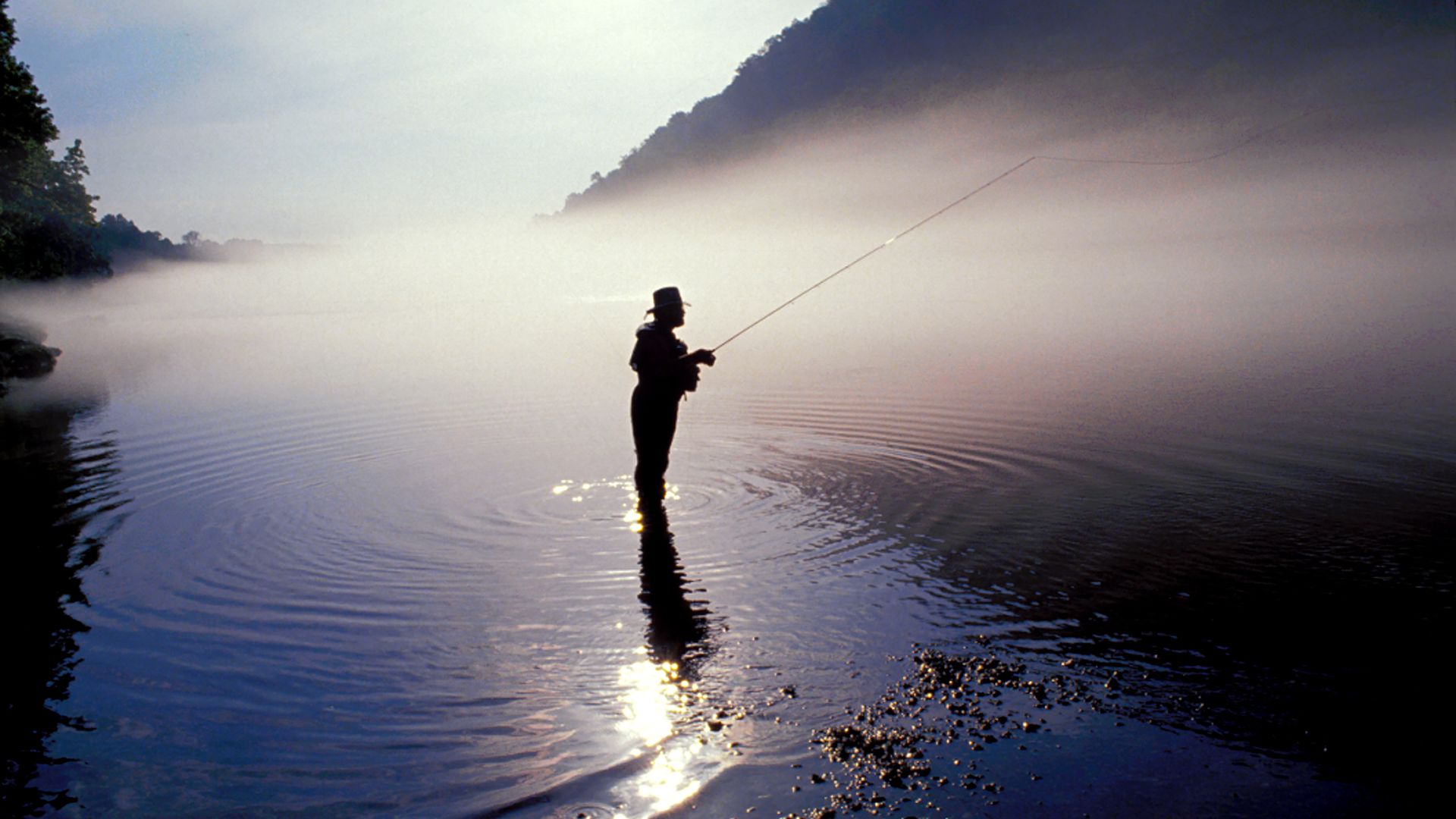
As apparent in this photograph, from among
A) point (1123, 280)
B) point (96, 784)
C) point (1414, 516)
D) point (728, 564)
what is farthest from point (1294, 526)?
point (1123, 280)

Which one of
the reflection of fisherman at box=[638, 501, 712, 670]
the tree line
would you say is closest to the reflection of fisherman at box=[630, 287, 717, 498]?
the reflection of fisherman at box=[638, 501, 712, 670]

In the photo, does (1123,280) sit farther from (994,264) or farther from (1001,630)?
(1001,630)

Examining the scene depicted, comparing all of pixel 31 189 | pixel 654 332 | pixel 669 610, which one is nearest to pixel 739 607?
pixel 669 610

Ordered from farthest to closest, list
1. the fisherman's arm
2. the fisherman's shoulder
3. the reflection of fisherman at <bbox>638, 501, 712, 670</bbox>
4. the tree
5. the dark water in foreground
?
the tree
the fisherman's shoulder
the fisherman's arm
the reflection of fisherman at <bbox>638, 501, 712, 670</bbox>
the dark water in foreground

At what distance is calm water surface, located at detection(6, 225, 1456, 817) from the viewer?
16.1 ft

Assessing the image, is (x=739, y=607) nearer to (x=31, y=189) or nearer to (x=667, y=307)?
(x=667, y=307)

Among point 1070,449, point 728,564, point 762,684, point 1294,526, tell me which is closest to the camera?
point 762,684

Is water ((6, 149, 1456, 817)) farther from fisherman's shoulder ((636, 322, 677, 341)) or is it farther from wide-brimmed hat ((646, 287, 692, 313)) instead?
wide-brimmed hat ((646, 287, 692, 313))

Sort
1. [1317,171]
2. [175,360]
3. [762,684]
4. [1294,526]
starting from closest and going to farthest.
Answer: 1. [762,684]
2. [1294,526]
3. [175,360]
4. [1317,171]

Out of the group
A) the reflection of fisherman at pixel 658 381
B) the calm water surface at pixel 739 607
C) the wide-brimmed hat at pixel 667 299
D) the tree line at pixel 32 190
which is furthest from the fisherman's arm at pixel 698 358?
the tree line at pixel 32 190

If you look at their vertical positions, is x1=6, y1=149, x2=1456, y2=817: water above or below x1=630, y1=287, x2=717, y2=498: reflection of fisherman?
below

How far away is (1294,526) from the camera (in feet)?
30.9

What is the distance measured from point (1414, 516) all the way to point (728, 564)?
24.1 ft

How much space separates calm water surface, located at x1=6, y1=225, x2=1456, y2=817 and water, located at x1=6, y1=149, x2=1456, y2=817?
4cm
